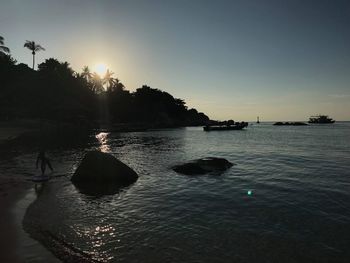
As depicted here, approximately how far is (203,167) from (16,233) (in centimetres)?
1603

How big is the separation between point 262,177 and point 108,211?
13.1 m

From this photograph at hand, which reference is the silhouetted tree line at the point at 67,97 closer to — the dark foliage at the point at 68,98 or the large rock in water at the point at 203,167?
the dark foliage at the point at 68,98

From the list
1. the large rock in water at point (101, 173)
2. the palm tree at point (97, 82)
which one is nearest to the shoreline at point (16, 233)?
the large rock in water at point (101, 173)

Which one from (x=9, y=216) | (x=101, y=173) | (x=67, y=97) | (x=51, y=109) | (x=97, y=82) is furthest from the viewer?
(x=97, y=82)

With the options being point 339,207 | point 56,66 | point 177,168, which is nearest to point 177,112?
point 56,66

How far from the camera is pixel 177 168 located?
24.4m

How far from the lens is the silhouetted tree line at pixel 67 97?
7481cm

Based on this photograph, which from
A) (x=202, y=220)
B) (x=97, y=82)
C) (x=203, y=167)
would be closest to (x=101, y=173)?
(x=203, y=167)

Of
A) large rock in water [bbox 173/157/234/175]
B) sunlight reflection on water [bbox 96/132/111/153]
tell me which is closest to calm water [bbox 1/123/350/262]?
large rock in water [bbox 173/157/234/175]

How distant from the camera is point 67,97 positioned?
265 ft

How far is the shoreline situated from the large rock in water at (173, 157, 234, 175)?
1146 centimetres

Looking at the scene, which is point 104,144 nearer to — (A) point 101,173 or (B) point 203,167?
(B) point 203,167

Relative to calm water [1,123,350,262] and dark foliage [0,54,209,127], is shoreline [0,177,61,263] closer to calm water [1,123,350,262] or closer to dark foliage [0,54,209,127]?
calm water [1,123,350,262]

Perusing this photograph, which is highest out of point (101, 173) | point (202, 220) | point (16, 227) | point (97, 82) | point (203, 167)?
point (97, 82)
